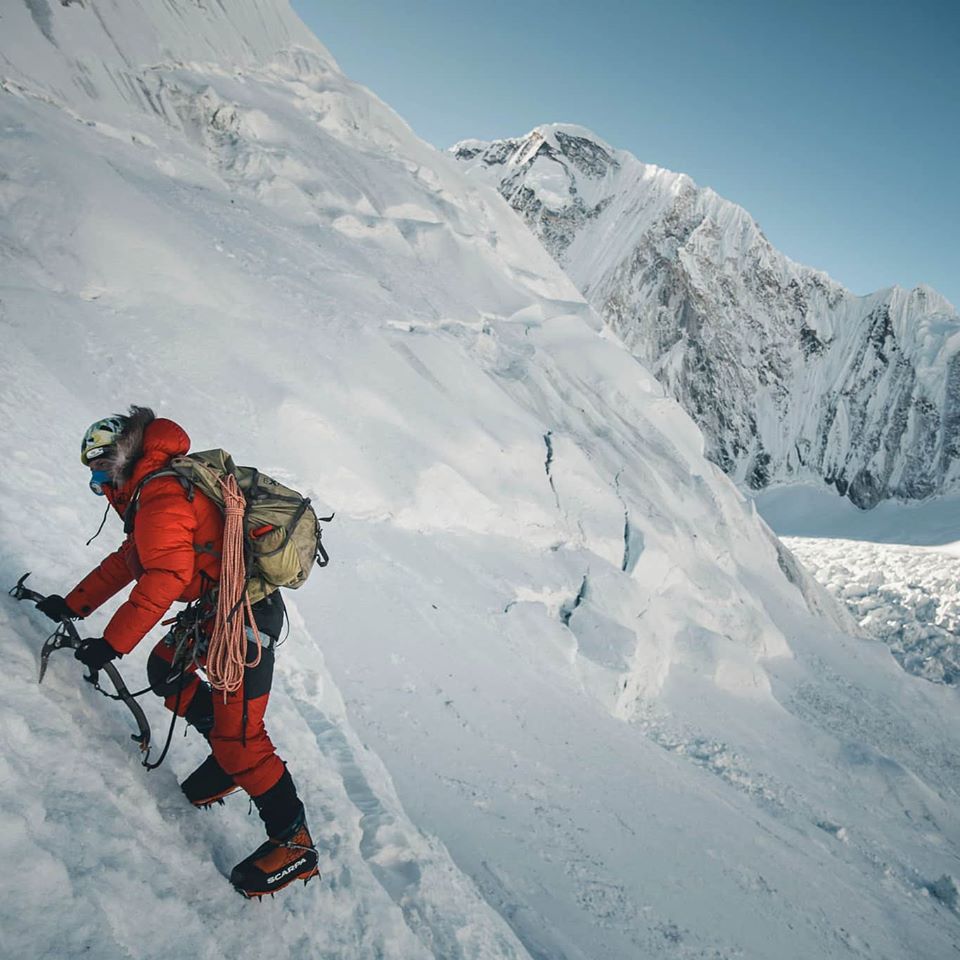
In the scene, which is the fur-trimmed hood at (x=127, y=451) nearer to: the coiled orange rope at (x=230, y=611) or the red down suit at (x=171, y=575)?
the red down suit at (x=171, y=575)

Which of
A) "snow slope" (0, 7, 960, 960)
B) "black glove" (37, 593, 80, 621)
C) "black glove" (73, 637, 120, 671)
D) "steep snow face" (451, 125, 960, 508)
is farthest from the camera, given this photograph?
"steep snow face" (451, 125, 960, 508)

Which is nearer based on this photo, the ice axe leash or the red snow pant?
the ice axe leash

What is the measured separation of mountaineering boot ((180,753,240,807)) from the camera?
9.18 ft

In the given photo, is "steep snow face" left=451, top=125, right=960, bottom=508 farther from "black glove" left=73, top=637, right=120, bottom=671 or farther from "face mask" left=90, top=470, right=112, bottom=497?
"black glove" left=73, top=637, right=120, bottom=671

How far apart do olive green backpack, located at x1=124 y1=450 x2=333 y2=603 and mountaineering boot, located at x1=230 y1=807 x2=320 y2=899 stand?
3.62ft

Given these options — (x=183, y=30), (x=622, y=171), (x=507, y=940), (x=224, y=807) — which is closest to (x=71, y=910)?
(x=224, y=807)

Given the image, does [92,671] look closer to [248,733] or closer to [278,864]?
[248,733]

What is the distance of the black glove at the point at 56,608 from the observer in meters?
2.63

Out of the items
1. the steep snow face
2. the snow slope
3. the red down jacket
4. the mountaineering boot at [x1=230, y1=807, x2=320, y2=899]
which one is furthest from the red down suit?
the steep snow face

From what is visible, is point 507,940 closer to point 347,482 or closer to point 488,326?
point 347,482

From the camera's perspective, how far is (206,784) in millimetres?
2799

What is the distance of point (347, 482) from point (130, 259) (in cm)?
539

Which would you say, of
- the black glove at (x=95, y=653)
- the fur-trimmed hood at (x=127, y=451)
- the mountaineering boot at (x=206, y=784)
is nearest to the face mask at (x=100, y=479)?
the fur-trimmed hood at (x=127, y=451)

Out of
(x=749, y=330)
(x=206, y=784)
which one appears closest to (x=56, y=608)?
(x=206, y=784)
